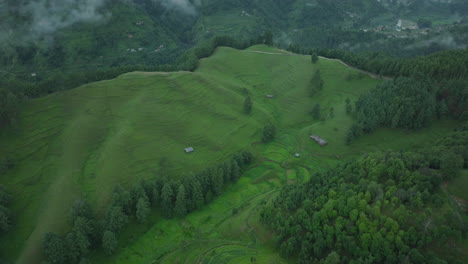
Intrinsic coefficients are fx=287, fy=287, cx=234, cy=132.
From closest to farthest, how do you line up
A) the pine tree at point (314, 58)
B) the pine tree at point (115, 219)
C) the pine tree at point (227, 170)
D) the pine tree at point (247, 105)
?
the pine tree at point (115, 219) → the pine tree at point (227, 170) → the pine tree at point (247, 105) → the pine tree at point (314, 58)

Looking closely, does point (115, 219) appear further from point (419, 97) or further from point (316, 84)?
point (419, 97)

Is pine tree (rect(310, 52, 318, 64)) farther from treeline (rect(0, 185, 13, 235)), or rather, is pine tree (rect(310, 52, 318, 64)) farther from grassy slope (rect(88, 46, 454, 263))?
treeline (rect(0, 185, 13, 235))

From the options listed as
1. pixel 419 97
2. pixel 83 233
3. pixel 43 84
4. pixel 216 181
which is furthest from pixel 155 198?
pixel 419 97

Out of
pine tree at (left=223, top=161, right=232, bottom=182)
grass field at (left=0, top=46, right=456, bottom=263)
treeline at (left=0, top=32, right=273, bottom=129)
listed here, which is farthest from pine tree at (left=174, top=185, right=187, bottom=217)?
treeline at (left=0, top=32, right=273, bottom=129)

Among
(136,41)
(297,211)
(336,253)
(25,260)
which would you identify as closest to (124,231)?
(25,260)

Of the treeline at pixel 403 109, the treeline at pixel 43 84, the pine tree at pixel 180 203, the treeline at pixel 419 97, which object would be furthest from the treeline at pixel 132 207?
the treeline at pixel 419 97

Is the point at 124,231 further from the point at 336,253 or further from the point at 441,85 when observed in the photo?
the point at 441,85

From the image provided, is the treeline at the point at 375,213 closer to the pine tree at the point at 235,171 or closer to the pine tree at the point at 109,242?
the pine tree at the point at 235,171
